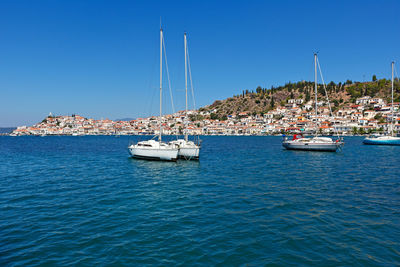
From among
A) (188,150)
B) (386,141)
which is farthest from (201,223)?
(386,141)

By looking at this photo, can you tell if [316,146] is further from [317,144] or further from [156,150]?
[156,150]

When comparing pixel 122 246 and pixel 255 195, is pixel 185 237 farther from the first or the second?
pixel 255 195

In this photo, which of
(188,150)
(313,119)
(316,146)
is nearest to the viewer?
(188,150)

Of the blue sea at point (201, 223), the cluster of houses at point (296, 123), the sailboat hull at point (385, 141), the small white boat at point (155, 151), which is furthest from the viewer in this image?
the cluster of houses at point (296, 123)

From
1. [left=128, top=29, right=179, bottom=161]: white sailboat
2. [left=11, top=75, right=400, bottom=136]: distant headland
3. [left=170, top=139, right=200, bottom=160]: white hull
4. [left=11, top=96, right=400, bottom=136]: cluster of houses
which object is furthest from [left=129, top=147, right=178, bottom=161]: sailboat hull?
[left=11, top=75, right=400, bottom=136]: distant headland

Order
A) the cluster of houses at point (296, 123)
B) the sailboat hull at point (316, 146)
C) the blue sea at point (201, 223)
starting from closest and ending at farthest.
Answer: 1. the blue sea at point (201, 223)
2. the sailboat hull at point (316, 146)
3. the cluster of houses at point (296, 123)

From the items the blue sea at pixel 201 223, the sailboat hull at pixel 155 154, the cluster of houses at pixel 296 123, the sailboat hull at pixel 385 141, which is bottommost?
the sailboat hull at pixel 385 141

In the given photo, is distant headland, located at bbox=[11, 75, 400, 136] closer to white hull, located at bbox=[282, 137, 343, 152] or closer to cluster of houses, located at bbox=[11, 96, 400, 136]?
cluster of houses, located at bbox=[11, 96, 400, 136]

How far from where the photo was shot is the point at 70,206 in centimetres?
1116

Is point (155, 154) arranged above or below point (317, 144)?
above

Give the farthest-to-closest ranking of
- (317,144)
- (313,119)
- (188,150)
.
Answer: (313,119), (317,144), (188,150)

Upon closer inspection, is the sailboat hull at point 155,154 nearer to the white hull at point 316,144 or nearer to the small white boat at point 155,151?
the small white boat at point 155,151

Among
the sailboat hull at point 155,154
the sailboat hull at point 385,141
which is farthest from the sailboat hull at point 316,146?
the sailboat hull at point 385,141

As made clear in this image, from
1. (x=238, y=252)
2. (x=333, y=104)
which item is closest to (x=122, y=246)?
(x=238, y=252)
